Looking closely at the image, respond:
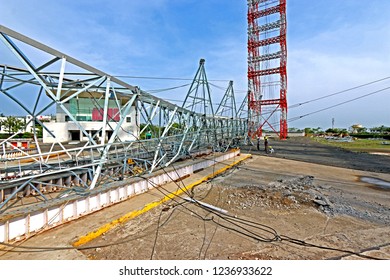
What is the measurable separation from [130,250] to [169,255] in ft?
2.53

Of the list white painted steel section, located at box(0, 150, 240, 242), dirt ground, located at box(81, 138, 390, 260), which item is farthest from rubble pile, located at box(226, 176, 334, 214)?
white painted steel section, located at box(0, 150, 240, 242)

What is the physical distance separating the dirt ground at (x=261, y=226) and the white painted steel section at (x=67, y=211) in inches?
46.1

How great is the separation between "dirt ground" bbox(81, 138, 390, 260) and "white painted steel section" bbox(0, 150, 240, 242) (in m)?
1.17

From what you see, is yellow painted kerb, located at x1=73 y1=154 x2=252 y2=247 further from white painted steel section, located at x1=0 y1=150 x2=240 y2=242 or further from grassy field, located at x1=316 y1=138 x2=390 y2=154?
grassy field, located at x1=316 y1=138 x2=390 y2=154

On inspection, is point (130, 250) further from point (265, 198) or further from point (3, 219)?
point (265, 198)

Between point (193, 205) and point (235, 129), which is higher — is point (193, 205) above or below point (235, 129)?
below

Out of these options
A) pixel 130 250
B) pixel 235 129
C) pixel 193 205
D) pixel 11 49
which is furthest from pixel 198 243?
pixel 235 129

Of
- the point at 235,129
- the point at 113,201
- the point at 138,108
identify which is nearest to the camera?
the point at 113,201

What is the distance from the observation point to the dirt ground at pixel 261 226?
3570 mm

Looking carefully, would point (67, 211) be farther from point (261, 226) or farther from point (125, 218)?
point (261, 226)

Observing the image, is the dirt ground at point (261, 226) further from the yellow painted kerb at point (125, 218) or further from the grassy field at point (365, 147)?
the grassy field at point (365, 147)

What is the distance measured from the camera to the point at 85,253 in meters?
3.51

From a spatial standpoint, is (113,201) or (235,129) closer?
(113,201)

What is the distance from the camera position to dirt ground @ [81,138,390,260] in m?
3.57
